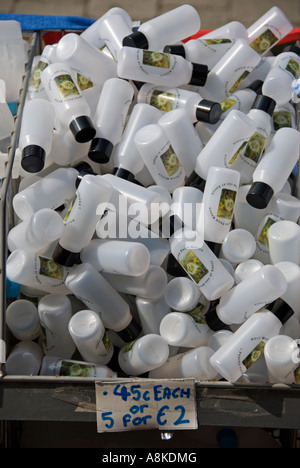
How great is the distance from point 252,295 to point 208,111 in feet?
1.93

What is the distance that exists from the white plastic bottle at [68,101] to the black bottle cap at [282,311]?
26.6 inches

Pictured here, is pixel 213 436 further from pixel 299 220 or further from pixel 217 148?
pixel 217 148

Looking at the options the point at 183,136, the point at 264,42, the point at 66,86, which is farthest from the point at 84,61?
the point at 264,42

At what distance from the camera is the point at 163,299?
1674 millimetres

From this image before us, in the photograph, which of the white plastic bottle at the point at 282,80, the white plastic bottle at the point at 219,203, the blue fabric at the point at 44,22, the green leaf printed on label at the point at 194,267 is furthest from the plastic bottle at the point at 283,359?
the blue fabric at the point at 44,22

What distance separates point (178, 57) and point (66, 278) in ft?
2.62

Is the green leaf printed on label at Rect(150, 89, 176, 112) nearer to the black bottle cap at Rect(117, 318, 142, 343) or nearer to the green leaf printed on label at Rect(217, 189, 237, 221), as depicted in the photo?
the green leaf printed on label at Rect(217, 189, 237, 221)

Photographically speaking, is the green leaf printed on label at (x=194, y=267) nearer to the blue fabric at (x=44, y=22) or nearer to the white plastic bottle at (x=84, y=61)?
the white plastic bottle at (x=84, y=61)

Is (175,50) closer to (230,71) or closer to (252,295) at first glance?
(230,71)

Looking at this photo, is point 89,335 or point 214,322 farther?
point 214,322

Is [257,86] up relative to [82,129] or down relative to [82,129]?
up

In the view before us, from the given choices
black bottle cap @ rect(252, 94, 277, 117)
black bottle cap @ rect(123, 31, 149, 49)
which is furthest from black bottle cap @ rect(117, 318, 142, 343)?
black bottle cap @ rect(123, 31, 149, 49)

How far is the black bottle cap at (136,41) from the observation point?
202 centimetres

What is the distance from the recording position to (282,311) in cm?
156
